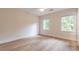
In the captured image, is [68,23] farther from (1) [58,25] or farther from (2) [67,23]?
(1) [58,25]

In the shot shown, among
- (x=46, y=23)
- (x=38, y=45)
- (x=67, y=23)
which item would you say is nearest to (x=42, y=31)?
(x=46, y=23)

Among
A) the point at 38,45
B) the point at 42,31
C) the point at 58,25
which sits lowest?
the point at 38,45

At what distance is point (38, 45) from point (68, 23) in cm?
70

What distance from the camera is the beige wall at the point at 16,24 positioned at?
190 cm

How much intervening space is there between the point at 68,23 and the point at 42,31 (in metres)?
0.53

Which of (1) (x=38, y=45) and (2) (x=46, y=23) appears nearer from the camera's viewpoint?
(1) (x=38, y=45)

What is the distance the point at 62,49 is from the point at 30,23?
803 millimetres

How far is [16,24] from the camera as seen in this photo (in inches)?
76.9

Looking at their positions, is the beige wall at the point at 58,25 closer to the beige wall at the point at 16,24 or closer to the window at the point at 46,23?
the window at the point at 46,23

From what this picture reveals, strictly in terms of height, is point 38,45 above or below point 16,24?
below

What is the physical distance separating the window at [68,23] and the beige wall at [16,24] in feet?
1.74

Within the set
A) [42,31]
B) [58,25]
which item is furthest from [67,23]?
[42,31]
